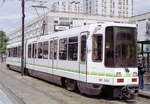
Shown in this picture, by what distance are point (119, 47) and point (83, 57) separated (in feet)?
5.02

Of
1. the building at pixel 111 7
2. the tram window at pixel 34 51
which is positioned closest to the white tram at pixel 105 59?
the tram window at pixel 34 51

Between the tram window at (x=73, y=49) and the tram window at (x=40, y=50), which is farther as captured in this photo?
the tram window at (x=40, y=50)

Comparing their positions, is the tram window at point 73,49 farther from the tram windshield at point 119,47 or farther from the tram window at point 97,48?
the tram windshield at point 119,47

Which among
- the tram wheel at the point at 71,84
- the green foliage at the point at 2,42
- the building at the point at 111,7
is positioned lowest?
the tram wheel at the point at 71,84

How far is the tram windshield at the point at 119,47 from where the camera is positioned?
9805 mm

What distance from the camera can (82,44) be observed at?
419 inches

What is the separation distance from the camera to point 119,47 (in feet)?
32.4

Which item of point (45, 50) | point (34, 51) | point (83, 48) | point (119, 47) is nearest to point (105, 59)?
point (119, 47)

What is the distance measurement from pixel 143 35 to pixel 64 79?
9114 mm

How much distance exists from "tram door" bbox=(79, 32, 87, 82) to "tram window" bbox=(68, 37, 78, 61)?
0.49m

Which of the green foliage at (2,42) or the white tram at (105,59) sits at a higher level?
the green foliage at (2,42)

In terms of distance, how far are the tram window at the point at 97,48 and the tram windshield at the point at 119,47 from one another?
241 millimetres

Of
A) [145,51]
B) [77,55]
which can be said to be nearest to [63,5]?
[145,51]

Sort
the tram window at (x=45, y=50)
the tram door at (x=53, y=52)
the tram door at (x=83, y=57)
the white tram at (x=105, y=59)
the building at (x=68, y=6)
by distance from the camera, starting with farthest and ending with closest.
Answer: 1. the building at (x=68, y=6)
2. the tram window at (x=45, y=50)
3. the tram door at (x=53, y=52)
4. the tram door at (x=83, y=57)
5. the white tram at (x=105, y=59)
